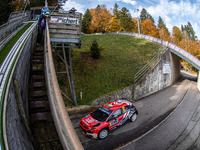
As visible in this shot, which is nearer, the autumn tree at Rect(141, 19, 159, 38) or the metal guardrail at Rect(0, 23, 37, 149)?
the metal guardrail at Rect(0, 23, 37, 149)

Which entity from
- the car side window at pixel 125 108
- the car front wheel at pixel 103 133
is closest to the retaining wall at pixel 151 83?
the car side window at pixel 125 108

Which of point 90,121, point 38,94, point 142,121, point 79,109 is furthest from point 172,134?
point 38,94

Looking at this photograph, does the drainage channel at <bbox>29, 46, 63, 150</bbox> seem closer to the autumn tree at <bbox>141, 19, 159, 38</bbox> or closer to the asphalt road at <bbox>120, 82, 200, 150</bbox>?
the asphalt road at <bbox>120, 82, 200, 150</bbox>

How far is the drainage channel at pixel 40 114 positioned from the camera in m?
4.29

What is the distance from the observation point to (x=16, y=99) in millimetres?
4348

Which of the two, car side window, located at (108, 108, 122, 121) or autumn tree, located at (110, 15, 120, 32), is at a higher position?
autumn tree, located at (110, 15, 120, 32)

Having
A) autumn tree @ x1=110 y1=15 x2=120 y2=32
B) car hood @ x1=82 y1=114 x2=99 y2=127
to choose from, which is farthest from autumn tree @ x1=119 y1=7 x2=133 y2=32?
car hood @ x1=82 y1=114 x2=99 y2=127

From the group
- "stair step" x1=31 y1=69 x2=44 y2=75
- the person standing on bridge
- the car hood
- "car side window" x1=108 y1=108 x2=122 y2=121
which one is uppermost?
the person standing on bridge

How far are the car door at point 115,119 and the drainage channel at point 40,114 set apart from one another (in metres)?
5.06

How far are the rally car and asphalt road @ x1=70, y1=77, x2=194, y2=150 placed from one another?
45cm

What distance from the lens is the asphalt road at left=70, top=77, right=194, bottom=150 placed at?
27.8ft

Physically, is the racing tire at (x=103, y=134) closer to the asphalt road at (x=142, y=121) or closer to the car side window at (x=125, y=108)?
the asphalt road at (x=142, y=121)

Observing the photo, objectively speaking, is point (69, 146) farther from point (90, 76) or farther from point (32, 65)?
point (90, 76)

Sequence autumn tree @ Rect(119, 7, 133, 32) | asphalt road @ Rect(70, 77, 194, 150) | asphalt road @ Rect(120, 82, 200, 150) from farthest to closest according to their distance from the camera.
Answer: autumn tree @ Rect(119, 7, 133, 32) → asphalt road @ Rect(70, 77, 194, 150) → asphalt road @ Rect(120, 82, 200, 150)
